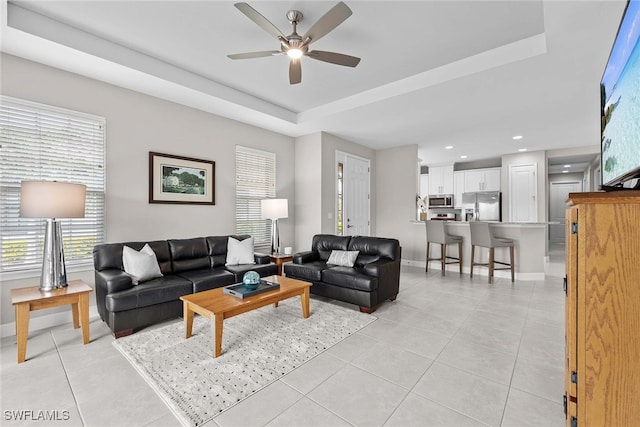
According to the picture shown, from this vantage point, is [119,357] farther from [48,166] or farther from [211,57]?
[211,57]

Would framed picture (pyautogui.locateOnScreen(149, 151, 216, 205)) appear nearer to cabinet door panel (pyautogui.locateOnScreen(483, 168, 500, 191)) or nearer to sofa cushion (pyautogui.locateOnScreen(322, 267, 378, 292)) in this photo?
sofa cushion (pyautogui.locateOnScreen(322, 267, 378, 292))

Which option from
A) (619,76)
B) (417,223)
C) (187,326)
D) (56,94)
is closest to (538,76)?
(619,76)

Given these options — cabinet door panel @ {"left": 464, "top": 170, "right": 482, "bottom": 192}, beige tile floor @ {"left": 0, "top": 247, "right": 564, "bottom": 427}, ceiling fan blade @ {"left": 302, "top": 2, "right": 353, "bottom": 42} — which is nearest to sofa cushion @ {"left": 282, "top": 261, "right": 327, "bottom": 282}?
beige tile floor @ {"left": 0, "top": 247, "right": 564, "bottom": 427}

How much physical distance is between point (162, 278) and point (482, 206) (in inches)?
304

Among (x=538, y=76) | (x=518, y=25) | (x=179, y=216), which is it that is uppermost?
(x=518, y=25)

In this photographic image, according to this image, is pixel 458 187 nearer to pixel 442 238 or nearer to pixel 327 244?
pixel 442 238

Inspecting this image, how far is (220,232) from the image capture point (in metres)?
4.61

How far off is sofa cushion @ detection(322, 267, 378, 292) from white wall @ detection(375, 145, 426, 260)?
3.17m

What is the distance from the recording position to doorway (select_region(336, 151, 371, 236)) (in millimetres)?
5957

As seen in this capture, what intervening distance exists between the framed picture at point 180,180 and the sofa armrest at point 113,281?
1.17 metres

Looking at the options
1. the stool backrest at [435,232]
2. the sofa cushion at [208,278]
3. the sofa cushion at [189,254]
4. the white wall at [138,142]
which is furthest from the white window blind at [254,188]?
the stool backrest at [435,232]

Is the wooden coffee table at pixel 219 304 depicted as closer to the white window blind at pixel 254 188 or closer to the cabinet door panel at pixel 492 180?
the white window blind at pixel 254 188

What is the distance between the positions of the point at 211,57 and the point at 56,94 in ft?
5.54

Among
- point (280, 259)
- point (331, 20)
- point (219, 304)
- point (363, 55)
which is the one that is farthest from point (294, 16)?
point (280, 259)
